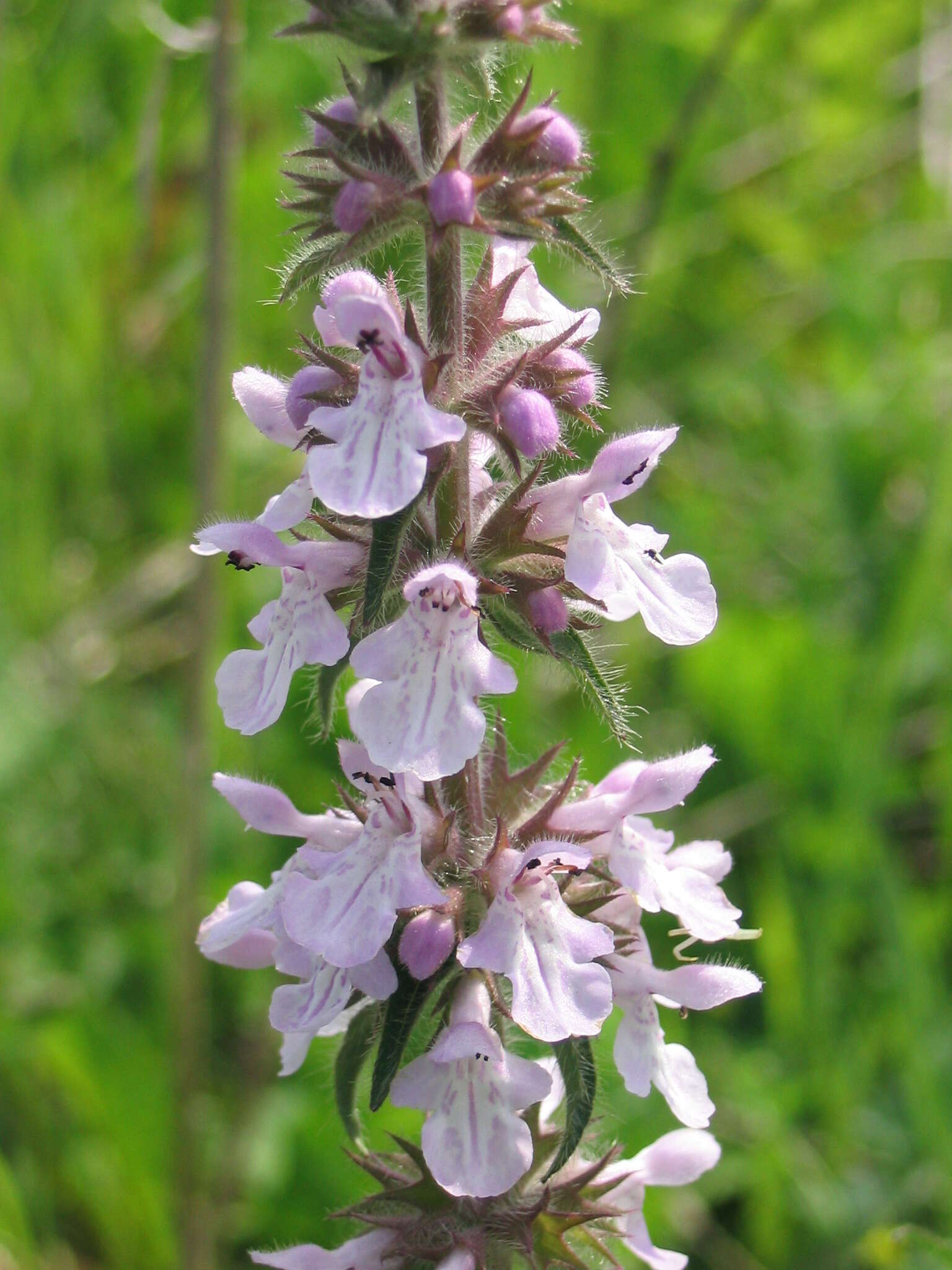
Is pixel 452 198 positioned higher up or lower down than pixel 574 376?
higher up

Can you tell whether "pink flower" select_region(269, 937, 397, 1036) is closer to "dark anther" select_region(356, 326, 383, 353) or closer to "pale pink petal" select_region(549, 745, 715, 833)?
"pale pink petal" select_region(549, 745, 715, 833)

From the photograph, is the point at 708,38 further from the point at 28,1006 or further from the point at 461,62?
the point at 28,1006

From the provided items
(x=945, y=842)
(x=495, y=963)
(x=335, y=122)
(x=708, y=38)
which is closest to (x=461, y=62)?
(x=335, y=122)

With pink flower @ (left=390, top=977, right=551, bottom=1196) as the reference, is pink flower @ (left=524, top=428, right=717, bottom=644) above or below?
above

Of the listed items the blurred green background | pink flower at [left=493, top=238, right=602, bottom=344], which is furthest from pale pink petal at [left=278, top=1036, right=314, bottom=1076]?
pink flower at [left=493, top=238, right=602, bottom=344]

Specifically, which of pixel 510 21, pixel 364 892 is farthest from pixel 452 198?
pixel 364 892

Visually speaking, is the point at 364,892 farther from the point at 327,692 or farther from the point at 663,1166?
the point at 663,1166

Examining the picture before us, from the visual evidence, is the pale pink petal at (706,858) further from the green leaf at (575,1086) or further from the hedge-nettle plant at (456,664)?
the green leaf at (575,1086)
